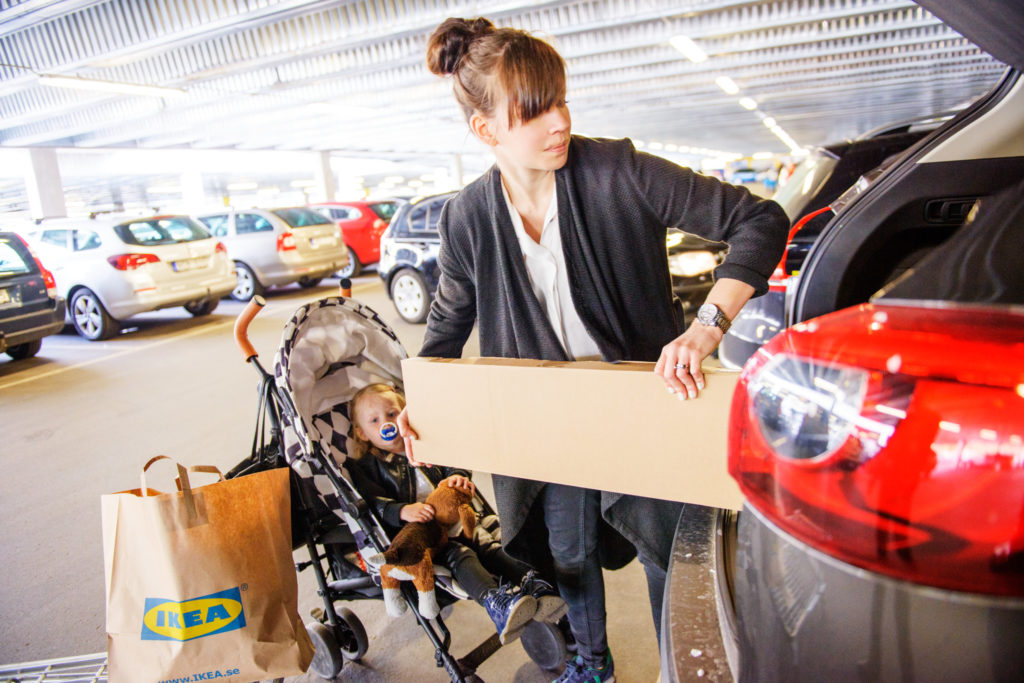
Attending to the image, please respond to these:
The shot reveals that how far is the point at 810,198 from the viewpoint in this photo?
3.84 m

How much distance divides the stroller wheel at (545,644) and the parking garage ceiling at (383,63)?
5.22 feet

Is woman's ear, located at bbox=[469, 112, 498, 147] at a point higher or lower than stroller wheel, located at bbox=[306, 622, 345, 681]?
higher

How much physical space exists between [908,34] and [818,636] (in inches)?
498

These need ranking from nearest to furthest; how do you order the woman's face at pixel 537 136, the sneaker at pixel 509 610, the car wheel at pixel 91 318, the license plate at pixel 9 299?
the woman's face at pixel 537 136
the sneaker at pixel 509 610
the license plate at pixel 9 299
the car wheel at pixel 91 318

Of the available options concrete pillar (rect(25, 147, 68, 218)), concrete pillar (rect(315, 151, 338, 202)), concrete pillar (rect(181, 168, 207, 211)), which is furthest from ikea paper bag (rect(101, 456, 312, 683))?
concrete pillar (rect(315, 151, 338, 202))

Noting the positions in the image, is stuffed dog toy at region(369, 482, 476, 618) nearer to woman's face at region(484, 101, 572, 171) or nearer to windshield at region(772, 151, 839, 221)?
woman's face at region(484, 101, 572, 171)

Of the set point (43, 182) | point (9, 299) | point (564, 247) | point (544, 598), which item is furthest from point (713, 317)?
point (43, 182)

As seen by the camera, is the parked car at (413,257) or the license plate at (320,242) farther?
the license plate at (320,242)

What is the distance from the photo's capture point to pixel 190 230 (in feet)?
29.8

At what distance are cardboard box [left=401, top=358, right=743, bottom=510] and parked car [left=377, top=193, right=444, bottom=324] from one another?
6.21 metres

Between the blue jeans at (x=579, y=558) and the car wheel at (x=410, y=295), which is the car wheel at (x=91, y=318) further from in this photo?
the blue jeans at (x=579, y=558)

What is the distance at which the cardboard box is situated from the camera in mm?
1117

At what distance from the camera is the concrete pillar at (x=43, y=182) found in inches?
625

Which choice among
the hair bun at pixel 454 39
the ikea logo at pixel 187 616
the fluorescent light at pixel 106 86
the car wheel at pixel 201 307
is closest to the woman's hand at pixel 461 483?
the ikea logo at pixel 187 616
